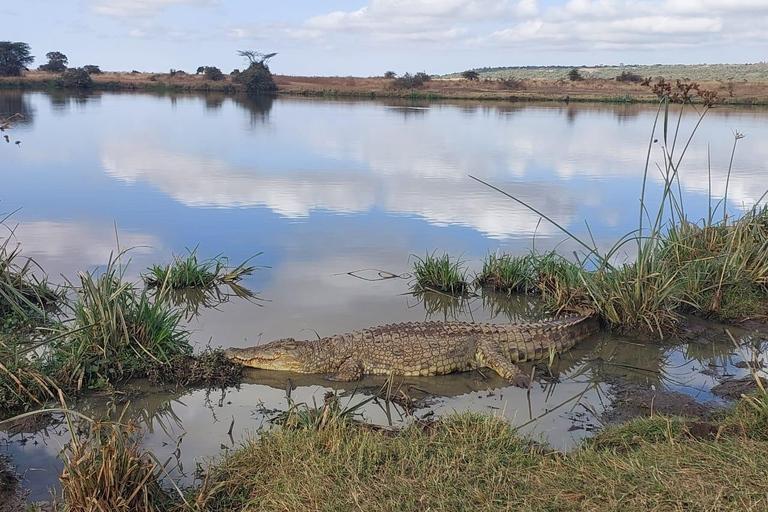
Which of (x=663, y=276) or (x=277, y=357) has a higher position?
(x=663, y=276)

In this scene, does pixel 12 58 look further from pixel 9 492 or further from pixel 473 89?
pixel 9 492

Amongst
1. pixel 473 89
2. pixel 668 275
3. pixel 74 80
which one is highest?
pixel 74 80

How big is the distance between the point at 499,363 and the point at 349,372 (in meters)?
1.15

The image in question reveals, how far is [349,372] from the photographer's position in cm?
501

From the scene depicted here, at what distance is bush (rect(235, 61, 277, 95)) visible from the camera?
50906 mm

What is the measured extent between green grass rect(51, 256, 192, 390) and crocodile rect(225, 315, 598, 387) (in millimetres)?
580

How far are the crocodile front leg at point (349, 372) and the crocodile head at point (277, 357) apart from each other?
0.23 meters

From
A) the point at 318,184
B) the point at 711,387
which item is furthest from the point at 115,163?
the point at 711,387

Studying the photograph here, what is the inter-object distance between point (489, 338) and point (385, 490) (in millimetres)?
2531

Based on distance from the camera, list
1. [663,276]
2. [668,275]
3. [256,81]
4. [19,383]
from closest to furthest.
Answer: [19,383]
[663,276]
[668,275]
[256,81]

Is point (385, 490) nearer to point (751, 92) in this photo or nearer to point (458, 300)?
point (458, 300)

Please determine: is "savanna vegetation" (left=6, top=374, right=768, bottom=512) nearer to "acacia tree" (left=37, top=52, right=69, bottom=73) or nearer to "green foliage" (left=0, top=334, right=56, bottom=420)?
"green foliage" (left=0, top=334, right=56, bottom=420)

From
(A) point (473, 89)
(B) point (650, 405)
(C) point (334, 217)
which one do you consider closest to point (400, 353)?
(B) point (650, 405)

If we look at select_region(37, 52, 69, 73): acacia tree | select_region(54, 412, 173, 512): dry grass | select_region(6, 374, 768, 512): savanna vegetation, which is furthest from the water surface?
select_region(37, 52, 69, 73): acacia tree
